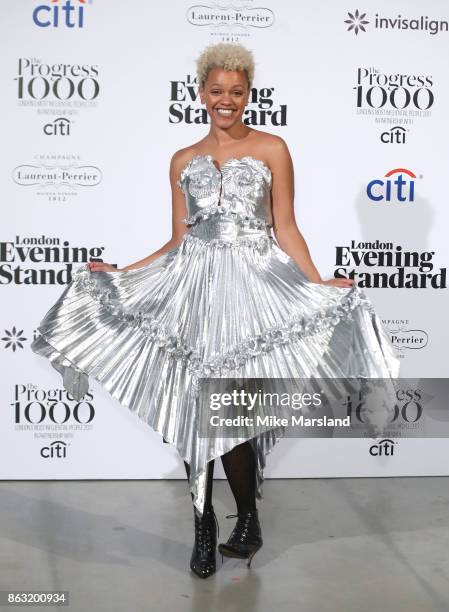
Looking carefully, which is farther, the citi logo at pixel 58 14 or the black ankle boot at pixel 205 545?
the citi logo at pixel 58 14

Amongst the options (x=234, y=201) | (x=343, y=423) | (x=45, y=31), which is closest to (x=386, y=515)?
(x=343, y=423)

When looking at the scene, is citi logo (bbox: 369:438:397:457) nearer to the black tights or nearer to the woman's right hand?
the black tights

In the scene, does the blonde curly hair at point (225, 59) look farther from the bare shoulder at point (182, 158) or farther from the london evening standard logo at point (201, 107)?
the london evening standard logo at point (201, 107)

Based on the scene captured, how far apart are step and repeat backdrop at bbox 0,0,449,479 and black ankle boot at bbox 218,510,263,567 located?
1.35 m

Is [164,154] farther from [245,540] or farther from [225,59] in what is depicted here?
[245,540]

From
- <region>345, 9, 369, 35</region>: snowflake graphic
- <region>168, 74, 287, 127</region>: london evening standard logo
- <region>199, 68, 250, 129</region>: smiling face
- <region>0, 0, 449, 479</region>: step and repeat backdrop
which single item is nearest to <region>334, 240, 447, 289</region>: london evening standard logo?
<region>0, 0, 449, 479</region>: step and repeat backdrop

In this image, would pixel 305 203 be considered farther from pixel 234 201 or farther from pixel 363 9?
pixel 234 201

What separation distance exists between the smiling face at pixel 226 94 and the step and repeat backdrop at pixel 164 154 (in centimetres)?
124

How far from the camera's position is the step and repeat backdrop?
4359mm

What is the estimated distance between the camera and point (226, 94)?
3.12 meters

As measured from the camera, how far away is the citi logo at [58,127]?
4.36 metres

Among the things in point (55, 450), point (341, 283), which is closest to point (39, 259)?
point (55, 450)

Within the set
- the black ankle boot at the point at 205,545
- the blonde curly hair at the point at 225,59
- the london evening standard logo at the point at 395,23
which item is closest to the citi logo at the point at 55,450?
the black ankle boot at the point at 205,545

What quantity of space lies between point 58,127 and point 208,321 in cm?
183
